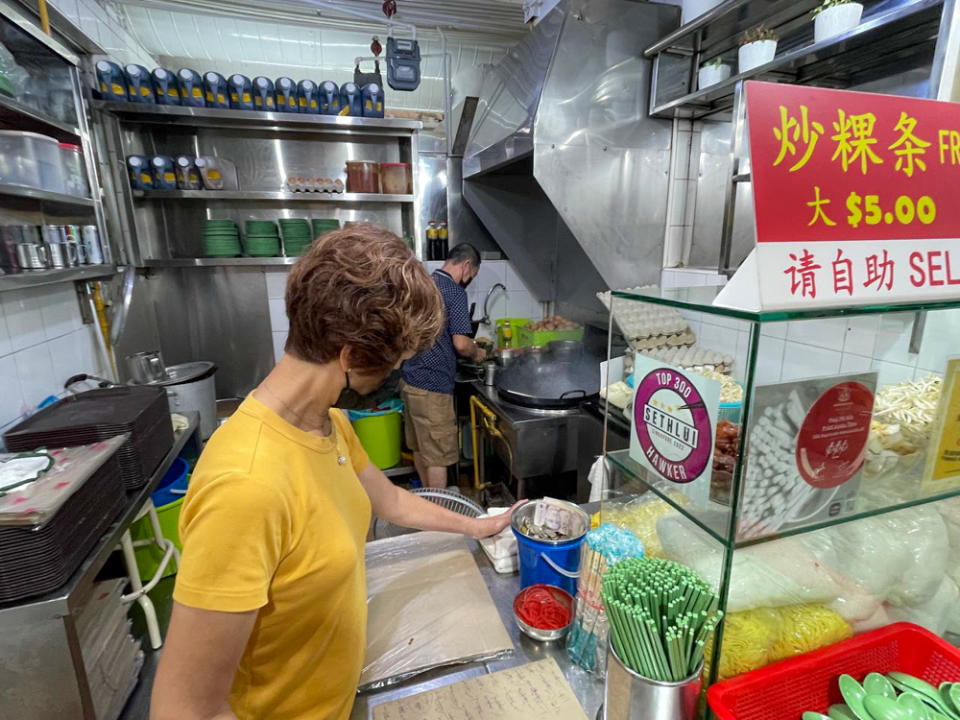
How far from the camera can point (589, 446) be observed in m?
2.19

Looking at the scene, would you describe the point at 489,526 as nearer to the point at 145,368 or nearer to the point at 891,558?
the point at 891,558

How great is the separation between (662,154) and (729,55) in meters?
0.48

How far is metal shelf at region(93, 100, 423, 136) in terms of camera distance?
266cm

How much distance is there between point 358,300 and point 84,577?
96 centimetres

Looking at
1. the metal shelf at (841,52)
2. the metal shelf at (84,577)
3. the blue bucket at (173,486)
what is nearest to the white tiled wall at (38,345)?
the blue bucket at (173,486)

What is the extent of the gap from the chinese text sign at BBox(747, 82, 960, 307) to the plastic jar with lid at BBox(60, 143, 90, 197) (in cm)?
252

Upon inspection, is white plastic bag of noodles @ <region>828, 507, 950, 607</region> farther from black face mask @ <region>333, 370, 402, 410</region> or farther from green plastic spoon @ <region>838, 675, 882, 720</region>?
black face mask @ <region>333, 370, 402, 410</region>

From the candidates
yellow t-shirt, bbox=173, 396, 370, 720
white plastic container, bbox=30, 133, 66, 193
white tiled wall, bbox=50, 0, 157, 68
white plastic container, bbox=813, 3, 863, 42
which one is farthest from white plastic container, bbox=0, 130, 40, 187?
white plastic container, bbox=813, 3, 863, 42

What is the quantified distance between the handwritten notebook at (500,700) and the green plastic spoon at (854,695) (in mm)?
367

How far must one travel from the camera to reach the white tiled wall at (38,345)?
1.60 metres

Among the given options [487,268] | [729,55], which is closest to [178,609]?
[729,55]

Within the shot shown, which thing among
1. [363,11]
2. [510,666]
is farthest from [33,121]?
[510,666]

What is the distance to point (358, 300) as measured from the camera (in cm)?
70

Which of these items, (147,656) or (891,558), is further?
(147,656)
